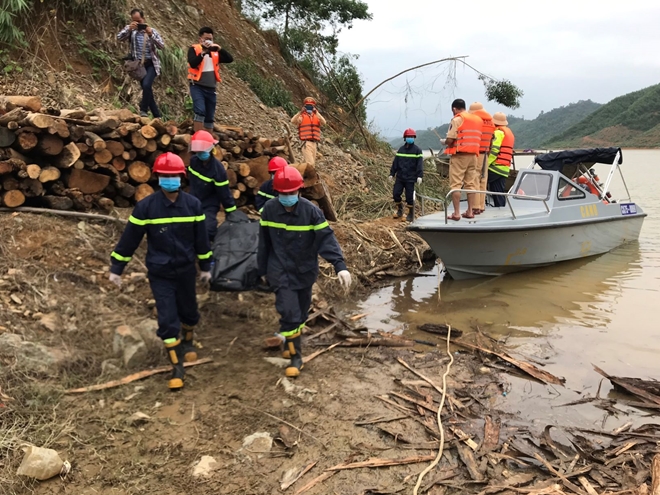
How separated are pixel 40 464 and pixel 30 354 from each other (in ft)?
4.08

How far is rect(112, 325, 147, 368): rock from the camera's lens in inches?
166

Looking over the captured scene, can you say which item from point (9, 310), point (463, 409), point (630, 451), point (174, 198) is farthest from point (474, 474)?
point (9, 310)

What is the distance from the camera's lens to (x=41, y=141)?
5.13 m

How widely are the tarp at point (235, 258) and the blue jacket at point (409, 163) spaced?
5034 millimetres

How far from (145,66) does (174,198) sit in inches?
196

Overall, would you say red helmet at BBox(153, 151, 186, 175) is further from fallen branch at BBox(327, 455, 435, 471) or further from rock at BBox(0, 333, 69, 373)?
fallen branch at BBox(327, 455, 435, 471)

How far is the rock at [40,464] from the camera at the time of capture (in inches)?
113

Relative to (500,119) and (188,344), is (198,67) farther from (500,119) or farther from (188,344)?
(500,119)

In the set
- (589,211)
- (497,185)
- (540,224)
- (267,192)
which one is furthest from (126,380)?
(589,211)

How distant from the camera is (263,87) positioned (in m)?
14.0

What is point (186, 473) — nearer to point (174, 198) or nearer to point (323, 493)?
point (323, 493)

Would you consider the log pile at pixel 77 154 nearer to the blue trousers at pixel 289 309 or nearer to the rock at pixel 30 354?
the rock at pixel 30 354

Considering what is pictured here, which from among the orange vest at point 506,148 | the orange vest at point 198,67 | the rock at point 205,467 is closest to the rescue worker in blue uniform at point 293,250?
the rock at point 205,467

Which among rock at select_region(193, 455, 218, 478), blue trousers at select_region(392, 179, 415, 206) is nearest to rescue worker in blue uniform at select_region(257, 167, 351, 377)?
rock at select_region(193, 455, 218, 478)
